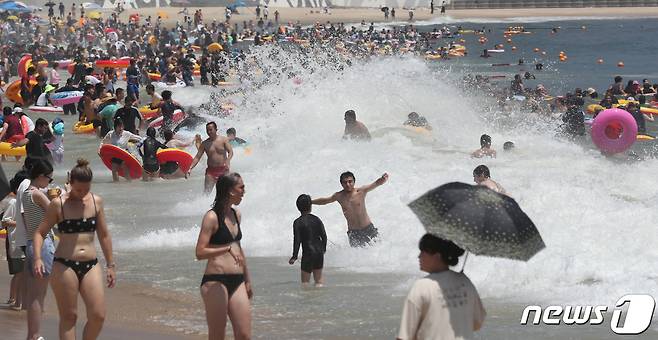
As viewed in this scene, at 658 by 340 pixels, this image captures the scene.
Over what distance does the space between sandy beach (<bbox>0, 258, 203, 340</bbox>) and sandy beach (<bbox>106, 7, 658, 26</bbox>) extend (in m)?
66.2

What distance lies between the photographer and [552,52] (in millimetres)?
58844

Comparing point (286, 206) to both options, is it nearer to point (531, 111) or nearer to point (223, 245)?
point (223, 245)

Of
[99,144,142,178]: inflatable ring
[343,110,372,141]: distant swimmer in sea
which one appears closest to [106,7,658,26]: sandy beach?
[343,110,372,141]: distant swimmer in sea

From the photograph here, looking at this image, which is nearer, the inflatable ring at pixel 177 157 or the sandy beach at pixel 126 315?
the sandy beach at pixel 126 315

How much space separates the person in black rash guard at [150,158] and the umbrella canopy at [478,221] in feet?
42.1

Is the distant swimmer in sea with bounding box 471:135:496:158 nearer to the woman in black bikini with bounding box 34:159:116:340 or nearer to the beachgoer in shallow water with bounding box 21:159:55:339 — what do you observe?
the beachgoer in shallow water with bounding box 21:159:55:339

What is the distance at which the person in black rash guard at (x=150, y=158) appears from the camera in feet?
56.5

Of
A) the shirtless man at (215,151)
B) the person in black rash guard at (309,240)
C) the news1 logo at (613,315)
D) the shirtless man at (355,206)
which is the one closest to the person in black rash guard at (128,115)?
the shirtless man at (215,151)

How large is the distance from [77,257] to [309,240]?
3.53 metres

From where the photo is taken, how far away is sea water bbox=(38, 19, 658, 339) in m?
9.42

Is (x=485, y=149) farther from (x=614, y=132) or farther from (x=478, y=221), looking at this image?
(x=478, y=221)

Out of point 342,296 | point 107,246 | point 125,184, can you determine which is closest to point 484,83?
point 125,184

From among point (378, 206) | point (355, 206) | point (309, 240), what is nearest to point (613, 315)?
point (309, 240)

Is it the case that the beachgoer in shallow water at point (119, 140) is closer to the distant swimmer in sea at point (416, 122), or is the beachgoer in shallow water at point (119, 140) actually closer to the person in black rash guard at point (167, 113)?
the person in black rash guard at point (167, 113)
